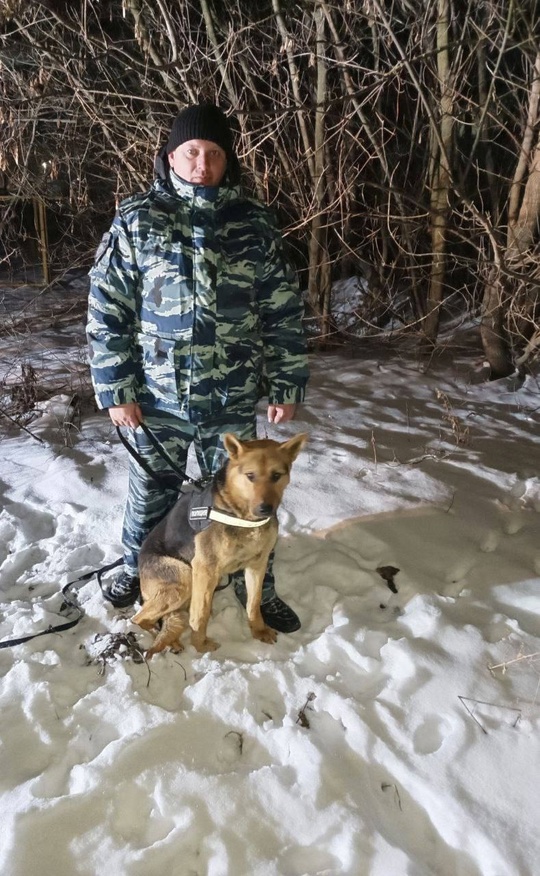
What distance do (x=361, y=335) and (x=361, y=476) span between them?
13.0 feet

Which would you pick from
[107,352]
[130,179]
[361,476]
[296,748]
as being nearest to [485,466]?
[361,476]

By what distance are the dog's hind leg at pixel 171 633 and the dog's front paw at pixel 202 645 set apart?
0.21 feet

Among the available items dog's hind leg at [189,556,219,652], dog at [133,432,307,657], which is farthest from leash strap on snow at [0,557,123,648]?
dog's hind leg at [189,556,219,652]

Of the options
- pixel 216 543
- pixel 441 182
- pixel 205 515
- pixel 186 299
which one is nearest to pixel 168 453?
pixel 205 515

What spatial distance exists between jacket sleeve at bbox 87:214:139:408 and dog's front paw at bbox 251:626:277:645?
1.30 meters

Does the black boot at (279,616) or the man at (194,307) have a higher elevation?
the man at (194,307)

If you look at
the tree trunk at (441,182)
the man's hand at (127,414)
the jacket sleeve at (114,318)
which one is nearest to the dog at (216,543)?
the man's hand at (127,414)

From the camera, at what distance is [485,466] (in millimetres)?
4129

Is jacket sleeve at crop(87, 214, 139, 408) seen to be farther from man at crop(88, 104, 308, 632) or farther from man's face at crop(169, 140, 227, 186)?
man's face at crop(169, 140, 227, 186)

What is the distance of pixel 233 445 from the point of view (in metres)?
2.25

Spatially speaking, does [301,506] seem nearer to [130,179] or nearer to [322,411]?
[322,411]

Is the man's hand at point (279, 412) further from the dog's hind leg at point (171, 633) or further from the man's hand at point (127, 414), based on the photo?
the dog's hind leg at point (171, 633)

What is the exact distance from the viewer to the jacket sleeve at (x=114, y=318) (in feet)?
7.34

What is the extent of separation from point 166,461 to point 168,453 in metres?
0.05
